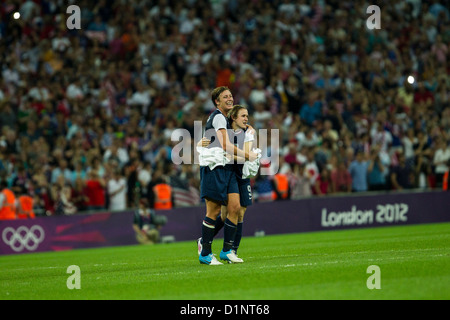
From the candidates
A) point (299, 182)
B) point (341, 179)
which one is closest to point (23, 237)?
point (299, 182)

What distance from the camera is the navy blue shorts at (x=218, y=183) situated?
1237cm

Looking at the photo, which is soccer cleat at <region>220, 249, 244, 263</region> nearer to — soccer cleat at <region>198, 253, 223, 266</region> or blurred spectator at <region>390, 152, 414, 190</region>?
soccer cleat at <region>198, 253, 223, 266</region>

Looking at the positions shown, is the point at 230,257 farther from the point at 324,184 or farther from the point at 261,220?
the point at 324,184

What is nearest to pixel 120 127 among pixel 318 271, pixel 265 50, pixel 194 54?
pixel 194 54

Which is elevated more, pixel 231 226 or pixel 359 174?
pixel 231 226

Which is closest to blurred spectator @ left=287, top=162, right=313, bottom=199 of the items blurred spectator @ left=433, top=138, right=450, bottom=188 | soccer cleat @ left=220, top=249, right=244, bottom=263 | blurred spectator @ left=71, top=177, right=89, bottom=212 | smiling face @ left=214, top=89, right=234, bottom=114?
blurred spectator @ left=433, top=138, right=450, bottom=188

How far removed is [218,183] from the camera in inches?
487

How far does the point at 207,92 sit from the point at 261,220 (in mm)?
5175

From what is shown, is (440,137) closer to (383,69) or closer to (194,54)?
(383,69)

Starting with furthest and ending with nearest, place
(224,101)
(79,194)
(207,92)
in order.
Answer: (207,92) < (79,194) < (224,101)

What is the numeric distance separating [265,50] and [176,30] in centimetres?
303

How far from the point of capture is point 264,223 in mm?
23312

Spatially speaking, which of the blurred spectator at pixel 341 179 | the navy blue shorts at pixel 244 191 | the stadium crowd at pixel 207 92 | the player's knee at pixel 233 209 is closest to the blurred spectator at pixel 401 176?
the stadium crowd at pixel 207 92

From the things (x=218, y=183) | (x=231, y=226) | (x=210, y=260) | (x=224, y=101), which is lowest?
(x=210, y=260)
